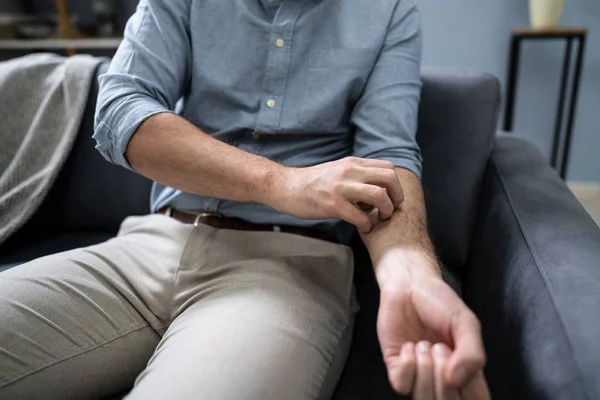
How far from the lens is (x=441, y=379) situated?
471mm

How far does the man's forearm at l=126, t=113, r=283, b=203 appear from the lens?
741 mm

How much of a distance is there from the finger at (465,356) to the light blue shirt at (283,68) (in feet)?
1.34

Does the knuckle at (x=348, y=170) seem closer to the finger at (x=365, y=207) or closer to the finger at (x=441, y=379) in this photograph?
the finger at (x=365, y=207)

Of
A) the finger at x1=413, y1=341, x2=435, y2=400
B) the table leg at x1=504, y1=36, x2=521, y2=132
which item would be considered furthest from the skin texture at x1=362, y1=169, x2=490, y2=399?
the table leg at x1=504, y1=36, x2=521, y2=132

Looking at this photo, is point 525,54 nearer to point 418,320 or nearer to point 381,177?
point 381,177

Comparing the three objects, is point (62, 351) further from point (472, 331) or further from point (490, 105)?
point (490, 105)

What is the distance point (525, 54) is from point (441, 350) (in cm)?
203

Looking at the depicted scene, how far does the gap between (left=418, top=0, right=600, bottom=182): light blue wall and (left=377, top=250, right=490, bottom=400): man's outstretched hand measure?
5.95 ft

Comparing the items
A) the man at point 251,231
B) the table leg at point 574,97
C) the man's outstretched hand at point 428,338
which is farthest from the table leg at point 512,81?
the man's outstretched hand at point 428,338

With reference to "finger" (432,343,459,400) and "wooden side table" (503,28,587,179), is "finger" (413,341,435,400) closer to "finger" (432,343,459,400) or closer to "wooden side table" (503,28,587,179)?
"finger" (432,343,459,400)

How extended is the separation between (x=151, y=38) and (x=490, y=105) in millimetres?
656

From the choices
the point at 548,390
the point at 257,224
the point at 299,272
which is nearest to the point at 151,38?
the point at 257,224

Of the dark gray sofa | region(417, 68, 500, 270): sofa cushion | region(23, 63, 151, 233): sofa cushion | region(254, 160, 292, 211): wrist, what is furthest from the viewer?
region(23, 63, 151, 233): sofa cushion

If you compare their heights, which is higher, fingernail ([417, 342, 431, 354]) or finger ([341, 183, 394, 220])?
finger ([341, 183, 394, 220])
